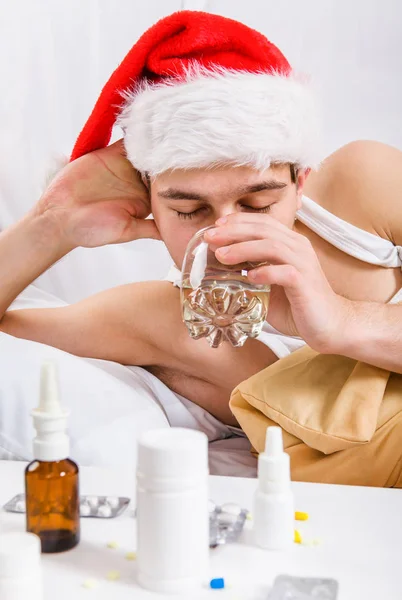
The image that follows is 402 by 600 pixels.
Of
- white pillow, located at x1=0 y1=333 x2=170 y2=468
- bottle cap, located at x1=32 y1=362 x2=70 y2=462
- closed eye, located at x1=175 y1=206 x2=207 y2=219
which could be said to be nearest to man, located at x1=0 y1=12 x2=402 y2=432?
closed eye, located at x1=175 y1=206 x2=207 y2=219

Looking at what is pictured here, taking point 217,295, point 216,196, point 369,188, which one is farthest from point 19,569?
point 369,188

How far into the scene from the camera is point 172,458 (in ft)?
2.11

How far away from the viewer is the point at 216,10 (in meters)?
2.27

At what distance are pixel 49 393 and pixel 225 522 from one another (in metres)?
0.24

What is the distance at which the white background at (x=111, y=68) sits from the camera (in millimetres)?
2184

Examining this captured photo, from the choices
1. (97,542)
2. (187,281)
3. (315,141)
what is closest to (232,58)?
(315,141)

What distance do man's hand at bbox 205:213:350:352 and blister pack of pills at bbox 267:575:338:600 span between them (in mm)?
493

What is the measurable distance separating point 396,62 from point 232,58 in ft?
3.88

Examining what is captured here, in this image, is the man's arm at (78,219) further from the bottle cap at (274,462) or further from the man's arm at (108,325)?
the bottle cap at (274,462)

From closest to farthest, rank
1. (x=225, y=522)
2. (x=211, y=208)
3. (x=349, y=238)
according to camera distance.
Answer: (x=225, y=522) < (x=211, y=208) < (x=349, y=238)

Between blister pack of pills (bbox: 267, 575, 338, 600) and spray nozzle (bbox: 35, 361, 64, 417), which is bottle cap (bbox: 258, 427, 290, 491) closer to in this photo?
blister pack of pills (bbox: 267, 575, 338, 600)

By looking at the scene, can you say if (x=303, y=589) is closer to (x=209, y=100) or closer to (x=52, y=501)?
(x=52, y=501)

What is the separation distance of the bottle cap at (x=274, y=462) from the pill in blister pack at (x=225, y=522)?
72 mm

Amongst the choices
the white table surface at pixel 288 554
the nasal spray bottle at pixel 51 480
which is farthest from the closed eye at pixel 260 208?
the nasal spray bottle at pixel 51 480
